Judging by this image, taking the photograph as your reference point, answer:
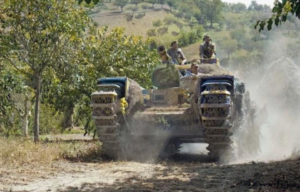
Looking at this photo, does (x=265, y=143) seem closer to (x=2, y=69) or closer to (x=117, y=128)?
(x=117, y=128)

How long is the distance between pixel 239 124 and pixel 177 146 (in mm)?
1783

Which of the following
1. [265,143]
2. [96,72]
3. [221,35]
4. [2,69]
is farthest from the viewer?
[221,35]

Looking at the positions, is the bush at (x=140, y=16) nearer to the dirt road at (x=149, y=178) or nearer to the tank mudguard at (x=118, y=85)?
the tank mudguard at (x=118, y=85)

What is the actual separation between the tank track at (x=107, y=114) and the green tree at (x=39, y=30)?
12.7ft

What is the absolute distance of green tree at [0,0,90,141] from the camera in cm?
1308

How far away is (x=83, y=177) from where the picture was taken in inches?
303

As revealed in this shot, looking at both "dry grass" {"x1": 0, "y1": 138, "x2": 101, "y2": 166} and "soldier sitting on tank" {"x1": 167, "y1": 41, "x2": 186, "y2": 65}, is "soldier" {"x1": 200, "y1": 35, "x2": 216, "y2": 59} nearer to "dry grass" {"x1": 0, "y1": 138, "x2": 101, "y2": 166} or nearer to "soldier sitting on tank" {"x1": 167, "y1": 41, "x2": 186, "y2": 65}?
"soldier sitting on tank" {"x1": 167, "y1": 41, "x2": 186, "y2": 65}

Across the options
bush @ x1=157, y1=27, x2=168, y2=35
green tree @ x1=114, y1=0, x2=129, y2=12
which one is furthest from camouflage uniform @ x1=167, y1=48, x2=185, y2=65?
green tree @ x1=114, y1=0, x2=129, y2=12

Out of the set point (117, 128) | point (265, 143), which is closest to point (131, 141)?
point (117, 128)

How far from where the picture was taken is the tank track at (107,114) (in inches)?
376

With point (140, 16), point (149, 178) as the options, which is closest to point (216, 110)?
point (149, 178)

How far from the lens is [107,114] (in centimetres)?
955

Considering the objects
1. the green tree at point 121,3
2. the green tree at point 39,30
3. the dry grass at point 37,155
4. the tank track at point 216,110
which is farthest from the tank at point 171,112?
the green tree at point 121,3

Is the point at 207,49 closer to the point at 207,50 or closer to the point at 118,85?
the point at 207,50
